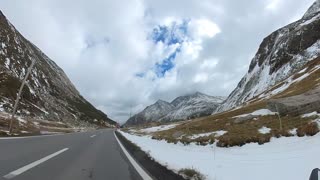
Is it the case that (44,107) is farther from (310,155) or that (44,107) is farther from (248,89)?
(310,155)

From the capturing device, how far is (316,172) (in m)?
3.31

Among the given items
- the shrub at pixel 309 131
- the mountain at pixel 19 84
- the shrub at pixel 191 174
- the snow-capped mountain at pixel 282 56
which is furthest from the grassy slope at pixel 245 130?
the mountain at pixel 19 84

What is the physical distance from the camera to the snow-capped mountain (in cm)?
13425

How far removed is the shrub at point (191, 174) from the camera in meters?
7.35

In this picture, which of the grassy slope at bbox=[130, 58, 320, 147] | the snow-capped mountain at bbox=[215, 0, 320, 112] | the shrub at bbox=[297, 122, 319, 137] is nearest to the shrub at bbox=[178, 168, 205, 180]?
the shrub at bbox=[297, 122, 319, 137]

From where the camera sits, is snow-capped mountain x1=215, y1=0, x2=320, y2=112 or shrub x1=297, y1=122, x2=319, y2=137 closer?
shrub x1=297, y1=122, x2=319, y2=137

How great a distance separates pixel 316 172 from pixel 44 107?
16268 centimetres

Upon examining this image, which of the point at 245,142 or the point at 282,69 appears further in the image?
the point at 282,69

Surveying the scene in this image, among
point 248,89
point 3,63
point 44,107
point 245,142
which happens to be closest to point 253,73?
point 248,89

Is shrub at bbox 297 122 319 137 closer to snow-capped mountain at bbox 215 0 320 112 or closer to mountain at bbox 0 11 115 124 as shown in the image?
mountain at bbox 0 11 115 124

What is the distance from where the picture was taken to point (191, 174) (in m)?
7.70

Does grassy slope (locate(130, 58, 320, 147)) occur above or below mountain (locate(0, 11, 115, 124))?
below

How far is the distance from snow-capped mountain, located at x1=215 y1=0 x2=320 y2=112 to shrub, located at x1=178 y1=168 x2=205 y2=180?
126 meters

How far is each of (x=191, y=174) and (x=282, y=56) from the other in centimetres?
14570
